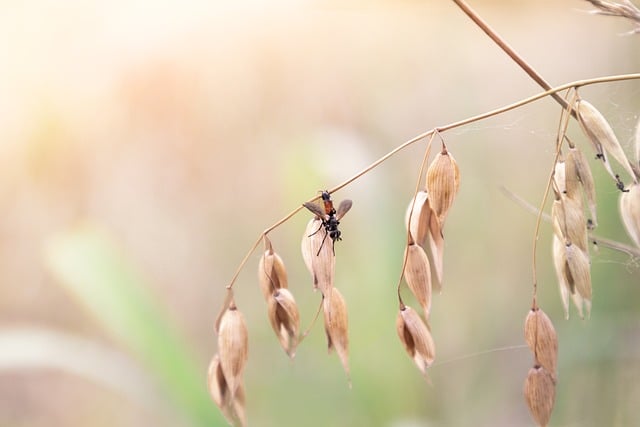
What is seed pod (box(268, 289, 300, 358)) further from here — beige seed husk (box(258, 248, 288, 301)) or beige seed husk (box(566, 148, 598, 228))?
beige seed husk (box(566, 148, 598, 228))

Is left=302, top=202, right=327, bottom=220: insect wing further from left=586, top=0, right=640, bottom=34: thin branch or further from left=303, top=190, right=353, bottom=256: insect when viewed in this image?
left=586, top=0, right=640, bottom=34: thin branch

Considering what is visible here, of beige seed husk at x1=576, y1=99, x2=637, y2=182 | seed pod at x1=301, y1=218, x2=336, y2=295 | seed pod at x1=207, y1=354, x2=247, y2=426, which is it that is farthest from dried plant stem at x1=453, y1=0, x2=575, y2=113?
seed pod at x1=207, y1=354, x2=247, y2=426

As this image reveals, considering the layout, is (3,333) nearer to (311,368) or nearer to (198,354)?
(198,354)

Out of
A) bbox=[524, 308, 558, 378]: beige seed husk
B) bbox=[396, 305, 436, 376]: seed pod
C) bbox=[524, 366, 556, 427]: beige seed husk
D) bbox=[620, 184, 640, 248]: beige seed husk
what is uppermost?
bbox=[620, 184, 640, 248]: beige seed husk

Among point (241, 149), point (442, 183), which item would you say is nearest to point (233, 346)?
point (442, 183)

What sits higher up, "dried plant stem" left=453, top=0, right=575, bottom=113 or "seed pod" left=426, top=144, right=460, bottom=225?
"dried plant stem" left=453, top=0, right=575, bottom=113

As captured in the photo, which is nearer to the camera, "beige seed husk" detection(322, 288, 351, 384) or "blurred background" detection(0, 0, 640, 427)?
"beige seed husk" detection(322, 288, 351, 384)

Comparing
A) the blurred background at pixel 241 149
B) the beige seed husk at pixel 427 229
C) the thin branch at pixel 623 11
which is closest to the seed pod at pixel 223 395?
the beige seed husk at pixel 427 229
